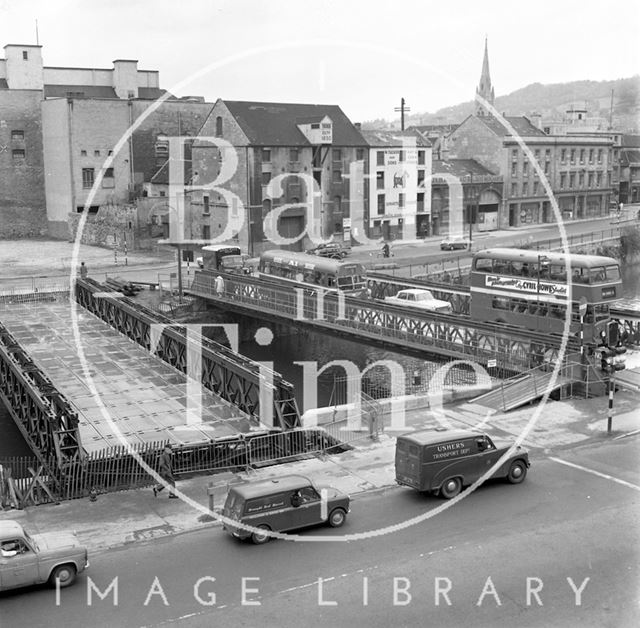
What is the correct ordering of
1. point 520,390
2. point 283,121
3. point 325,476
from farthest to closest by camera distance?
point 283,121, point 520,390, point 325,476

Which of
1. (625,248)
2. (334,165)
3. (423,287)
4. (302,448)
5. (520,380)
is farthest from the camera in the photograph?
(625,248)

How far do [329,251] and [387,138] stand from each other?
17200 mm

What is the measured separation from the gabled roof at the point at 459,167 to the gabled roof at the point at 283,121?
38.8 feet

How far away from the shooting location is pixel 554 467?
24.2 m

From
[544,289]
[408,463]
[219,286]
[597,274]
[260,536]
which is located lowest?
[260,536]

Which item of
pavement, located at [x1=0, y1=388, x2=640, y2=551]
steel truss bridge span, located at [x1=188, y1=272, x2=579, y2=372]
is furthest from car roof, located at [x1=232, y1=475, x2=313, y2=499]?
steel truss bridge span, located at [x1=188, y1=272, x2=579, y2=372]

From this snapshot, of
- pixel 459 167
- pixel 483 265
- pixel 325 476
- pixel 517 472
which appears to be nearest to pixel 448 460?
pixel 517 472

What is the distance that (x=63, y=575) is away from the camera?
55.5 feet

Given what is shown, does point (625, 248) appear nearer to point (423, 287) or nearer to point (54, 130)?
point (423, 287)

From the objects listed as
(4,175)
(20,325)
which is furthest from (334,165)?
(20,325)

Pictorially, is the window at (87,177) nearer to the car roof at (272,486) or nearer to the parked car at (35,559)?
the car roof at (272,486)

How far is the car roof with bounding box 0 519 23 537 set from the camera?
55.0 feet

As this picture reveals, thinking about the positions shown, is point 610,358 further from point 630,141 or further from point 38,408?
point 630,141

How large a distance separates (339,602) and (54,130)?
71.1 m
